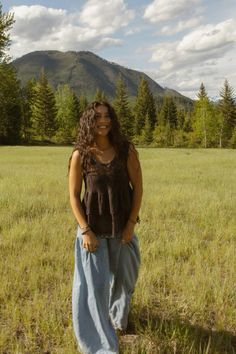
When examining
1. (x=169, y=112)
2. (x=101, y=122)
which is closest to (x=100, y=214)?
(x=101, y=122)

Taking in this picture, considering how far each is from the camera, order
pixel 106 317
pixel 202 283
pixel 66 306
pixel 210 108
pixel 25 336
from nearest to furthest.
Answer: pixel 106 317, pixel 25 336, pixel 66 306, pixel 202 283, pixel 210 108

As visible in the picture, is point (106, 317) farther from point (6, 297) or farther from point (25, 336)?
point (6, 297)

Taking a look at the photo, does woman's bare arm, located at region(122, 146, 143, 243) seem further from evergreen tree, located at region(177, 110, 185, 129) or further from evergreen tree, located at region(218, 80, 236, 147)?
evergreen tree, located at region(177, 110, 185, 129)

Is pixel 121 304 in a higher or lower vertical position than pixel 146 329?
higher

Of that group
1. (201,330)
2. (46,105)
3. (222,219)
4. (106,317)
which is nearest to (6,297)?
(106,317)

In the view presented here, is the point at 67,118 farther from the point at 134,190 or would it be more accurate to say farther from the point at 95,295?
the point at 95,295

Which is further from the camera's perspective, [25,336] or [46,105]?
[46,105]

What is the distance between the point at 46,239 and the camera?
700 cm

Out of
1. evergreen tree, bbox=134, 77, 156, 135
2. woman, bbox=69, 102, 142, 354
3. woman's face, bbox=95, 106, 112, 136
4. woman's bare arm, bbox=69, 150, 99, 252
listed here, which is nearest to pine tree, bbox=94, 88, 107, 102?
woman's face, bbox=95, 106, 112, 136

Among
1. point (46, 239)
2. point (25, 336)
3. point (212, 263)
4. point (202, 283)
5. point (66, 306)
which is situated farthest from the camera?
point (46, 239)

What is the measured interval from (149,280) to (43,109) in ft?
202

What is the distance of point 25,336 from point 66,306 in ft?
2.27

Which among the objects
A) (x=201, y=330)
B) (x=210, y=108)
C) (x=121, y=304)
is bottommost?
(x=201, y=330)

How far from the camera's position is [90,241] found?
340 cm
